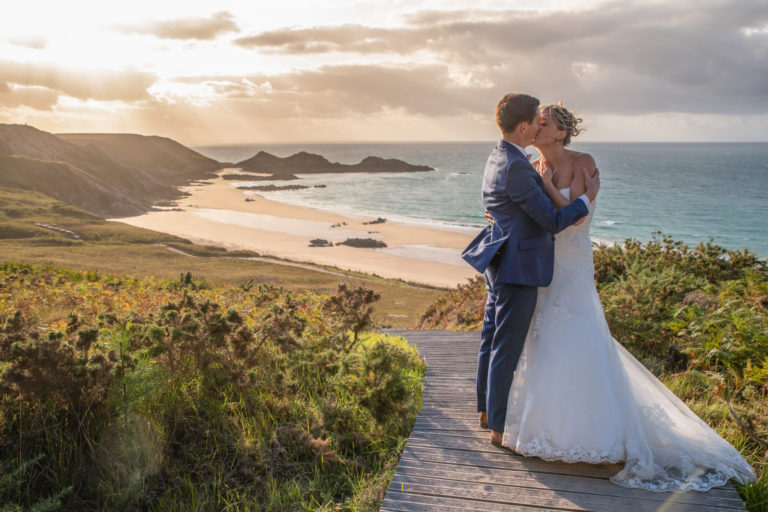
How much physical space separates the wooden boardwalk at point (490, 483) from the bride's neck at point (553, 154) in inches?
84.6

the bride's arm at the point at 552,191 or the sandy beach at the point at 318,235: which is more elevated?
the bride's arm at the point at 552,191

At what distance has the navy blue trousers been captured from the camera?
3754 mm

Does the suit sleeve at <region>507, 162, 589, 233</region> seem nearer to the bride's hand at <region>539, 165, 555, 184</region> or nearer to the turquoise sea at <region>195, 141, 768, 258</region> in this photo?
the bride's hand at <region>539, 165, 555, 184</region>

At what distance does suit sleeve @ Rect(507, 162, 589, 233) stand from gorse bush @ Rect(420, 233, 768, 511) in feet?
6.72

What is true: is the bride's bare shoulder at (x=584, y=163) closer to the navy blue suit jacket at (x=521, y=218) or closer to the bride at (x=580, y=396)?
the bride at (x=580, y=396)

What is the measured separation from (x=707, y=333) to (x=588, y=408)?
302 cm

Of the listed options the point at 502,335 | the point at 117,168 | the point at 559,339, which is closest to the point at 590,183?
the point at 559,339

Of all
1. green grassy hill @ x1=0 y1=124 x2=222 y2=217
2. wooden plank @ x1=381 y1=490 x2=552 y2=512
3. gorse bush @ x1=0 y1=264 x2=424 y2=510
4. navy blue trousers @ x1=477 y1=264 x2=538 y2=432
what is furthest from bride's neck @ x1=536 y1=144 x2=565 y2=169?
green grassy hill @ x1=0 y1=124 x2=222 y2=217

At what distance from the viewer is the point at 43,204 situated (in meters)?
49.7

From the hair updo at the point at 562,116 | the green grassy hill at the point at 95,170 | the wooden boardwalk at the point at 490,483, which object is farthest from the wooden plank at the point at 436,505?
the green grassy hill at the point at 95,170

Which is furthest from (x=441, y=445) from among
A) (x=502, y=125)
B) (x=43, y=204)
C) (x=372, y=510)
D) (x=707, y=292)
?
(x=43, y=204)

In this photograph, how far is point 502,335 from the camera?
12.6 ft

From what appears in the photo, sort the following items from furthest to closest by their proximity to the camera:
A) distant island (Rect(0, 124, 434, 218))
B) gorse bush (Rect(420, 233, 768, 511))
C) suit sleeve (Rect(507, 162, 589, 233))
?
1. distant island (Rect(0, 124, 434, 218))
2. gorse bush (Rect(420, 233, 768, 511))
3. suit sleeve (Rect(507, 162, 589, 233))

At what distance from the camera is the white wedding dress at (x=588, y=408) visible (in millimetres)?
3559
